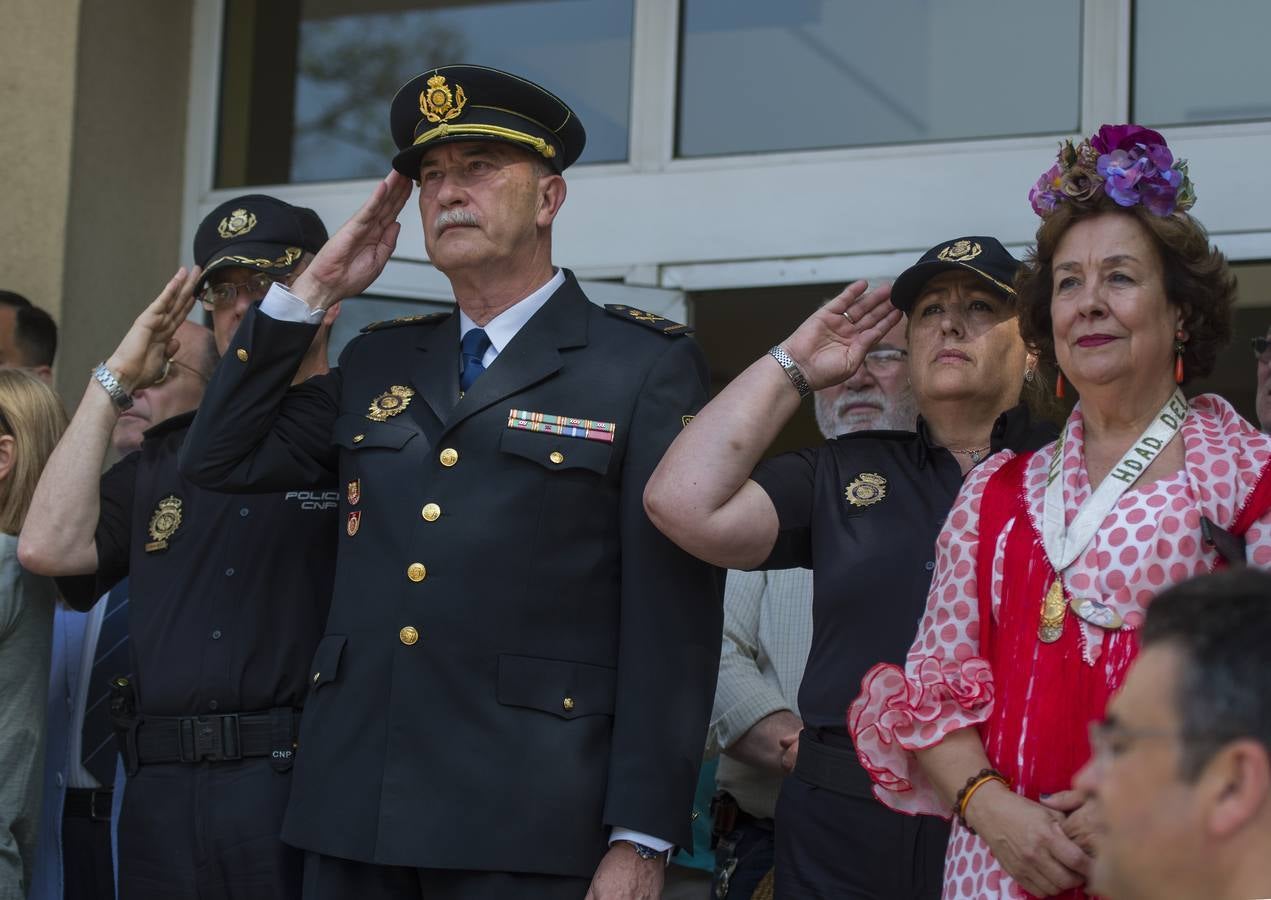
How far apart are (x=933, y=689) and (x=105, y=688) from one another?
2.48m

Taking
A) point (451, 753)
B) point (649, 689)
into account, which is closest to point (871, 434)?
point (649, 689)

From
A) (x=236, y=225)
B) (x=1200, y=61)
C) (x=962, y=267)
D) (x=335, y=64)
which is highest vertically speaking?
(x=335, y=64)

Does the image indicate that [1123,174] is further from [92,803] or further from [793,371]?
[92,803]

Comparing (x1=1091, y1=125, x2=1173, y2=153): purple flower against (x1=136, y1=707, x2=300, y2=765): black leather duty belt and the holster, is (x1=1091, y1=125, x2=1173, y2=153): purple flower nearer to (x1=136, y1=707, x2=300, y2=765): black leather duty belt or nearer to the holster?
(x1=136, y1=707, x2=300, y2=765): black leather duty belt

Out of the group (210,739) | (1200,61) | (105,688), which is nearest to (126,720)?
(210,739)

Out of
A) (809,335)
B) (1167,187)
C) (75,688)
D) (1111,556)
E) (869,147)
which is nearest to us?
(1111,556)

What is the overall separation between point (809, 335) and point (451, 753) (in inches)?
41.6

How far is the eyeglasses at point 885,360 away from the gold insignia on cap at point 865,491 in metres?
0.85

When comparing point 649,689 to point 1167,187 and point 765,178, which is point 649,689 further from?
point 765,178

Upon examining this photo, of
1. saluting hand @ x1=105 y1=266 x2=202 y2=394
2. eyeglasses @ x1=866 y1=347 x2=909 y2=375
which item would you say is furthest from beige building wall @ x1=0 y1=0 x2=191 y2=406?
eyeglasses @ x1=866 y1=347 x2=909 y2=375

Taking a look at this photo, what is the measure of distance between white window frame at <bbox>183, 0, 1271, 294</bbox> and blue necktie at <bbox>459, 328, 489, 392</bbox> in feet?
6.48

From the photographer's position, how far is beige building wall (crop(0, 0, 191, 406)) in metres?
5.59

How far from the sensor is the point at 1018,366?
3.67 meters

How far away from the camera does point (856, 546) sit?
339cm
